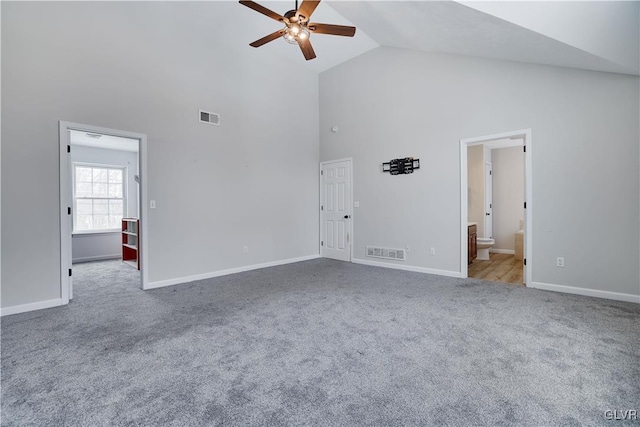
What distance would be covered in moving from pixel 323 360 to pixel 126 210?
7.41m

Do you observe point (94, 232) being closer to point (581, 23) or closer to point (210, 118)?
point (210, 118)

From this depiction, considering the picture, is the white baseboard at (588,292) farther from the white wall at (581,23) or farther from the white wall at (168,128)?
the white wall at (168,128)

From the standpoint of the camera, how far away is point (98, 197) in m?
7.04

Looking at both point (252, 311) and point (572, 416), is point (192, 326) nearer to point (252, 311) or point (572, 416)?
point (252, 311)

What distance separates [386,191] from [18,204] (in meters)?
5.00

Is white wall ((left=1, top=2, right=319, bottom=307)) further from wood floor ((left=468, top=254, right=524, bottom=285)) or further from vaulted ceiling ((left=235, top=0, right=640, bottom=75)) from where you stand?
wood floor ((left=468, top=254, right=524, bottom=285))

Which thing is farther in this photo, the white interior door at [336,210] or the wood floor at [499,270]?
the white interior door at [336,210]

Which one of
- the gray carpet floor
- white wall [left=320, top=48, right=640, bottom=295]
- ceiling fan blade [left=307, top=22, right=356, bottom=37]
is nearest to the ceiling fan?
ceiling fan blade [left=307, top=22, right=356, bottom=37]

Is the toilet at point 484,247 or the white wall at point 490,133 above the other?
the white wall at point 490,133

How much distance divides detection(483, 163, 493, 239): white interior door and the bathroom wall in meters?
0.11

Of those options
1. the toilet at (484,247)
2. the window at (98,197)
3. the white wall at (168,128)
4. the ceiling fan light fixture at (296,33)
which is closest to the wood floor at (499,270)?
the toilet at (484,247)

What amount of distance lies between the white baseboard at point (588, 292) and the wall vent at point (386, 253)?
1857mm

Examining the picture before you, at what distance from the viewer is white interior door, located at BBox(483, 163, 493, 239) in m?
6.87

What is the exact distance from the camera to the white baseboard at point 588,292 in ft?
10.8
